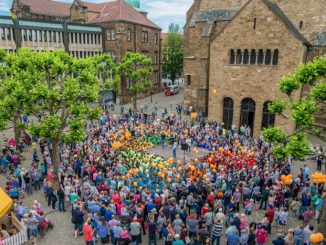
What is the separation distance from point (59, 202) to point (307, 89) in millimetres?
25402

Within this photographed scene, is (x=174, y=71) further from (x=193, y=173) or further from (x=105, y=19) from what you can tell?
(x=193, y=173)

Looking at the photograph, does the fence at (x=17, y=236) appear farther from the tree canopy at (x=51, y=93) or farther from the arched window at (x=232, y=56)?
the arched window at (x=232, y=56)

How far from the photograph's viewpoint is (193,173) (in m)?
18.6

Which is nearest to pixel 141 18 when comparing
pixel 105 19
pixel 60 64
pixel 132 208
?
pixel 105 19

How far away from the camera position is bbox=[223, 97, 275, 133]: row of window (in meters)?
30.0

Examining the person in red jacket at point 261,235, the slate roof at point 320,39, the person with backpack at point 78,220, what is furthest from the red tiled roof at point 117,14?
the person in red jacket at point 261,235

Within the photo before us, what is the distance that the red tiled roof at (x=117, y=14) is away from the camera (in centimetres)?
4594

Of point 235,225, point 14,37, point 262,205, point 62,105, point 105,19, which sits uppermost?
point 105,19

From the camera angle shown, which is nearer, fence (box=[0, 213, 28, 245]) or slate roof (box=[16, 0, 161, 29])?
fence (box=[0, 213, 28, 245])

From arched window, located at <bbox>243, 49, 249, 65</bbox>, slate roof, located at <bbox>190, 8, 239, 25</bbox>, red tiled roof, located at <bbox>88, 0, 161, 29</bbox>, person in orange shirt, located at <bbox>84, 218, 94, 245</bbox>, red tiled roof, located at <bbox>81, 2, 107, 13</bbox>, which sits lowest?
person in orange shirt, located at <bbox>84, 218, 94, 245</bbox>

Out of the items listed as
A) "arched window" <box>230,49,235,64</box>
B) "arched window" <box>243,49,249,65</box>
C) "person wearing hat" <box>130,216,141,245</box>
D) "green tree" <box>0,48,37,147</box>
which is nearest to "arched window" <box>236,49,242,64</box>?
"arched window" <box>243,49,249,65</box>

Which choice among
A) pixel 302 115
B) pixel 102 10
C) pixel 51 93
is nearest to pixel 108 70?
pixel 51 93

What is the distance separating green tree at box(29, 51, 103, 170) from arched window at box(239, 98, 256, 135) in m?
17.2

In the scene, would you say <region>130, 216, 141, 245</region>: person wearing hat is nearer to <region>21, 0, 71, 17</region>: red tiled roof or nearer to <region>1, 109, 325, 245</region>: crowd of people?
<region>1, 109, 325, 245</region>: crowd of people
